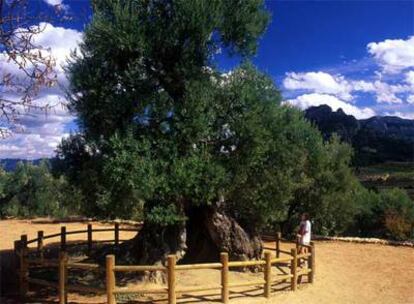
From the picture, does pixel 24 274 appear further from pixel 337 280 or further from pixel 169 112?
pixel 337 280

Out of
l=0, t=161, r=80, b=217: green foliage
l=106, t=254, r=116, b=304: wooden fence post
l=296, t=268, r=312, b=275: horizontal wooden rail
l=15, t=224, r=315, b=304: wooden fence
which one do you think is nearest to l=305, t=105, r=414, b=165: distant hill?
l=0, t=161, r=80, b=217: green foliage

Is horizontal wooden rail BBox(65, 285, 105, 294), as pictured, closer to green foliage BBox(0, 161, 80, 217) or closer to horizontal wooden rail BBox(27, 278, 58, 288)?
horizontal wooden rail BBox(27, 278, 58, 288)

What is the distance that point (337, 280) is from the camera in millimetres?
17562

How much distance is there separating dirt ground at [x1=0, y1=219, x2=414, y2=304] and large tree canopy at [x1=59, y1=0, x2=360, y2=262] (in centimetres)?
215

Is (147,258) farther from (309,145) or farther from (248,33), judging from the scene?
(309,145)

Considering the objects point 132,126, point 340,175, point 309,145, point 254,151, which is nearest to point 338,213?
point 340,175

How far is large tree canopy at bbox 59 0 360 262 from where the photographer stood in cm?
1462

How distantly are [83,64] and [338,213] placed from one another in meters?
19.5

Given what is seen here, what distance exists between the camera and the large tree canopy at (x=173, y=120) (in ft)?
48.0

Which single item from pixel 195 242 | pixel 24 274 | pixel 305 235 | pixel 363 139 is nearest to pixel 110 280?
pixel 24 274

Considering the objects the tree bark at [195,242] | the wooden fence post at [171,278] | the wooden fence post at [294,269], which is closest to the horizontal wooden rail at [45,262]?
the tree bark at [195,242]

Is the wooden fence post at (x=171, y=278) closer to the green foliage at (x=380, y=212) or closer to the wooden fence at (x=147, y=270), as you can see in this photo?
the wooden fence at (x=147, y=270)

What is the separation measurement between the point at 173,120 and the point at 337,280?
26.4 feet

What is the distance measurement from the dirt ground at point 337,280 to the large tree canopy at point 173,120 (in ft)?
7.06
